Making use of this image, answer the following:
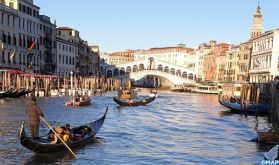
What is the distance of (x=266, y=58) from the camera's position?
37875 millimetres

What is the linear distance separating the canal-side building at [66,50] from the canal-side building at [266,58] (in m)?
20.2

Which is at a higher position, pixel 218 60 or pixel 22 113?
pixel 218 60

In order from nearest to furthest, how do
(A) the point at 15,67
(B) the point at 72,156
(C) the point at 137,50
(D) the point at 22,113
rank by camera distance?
(B) the point at 72,156, (D) the point at 22,113, (A) the point at 15,67, (C) the point at 137,50

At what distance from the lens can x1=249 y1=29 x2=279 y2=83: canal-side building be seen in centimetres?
3594

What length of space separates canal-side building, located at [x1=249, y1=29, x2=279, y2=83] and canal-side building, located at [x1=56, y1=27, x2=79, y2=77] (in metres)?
20.2

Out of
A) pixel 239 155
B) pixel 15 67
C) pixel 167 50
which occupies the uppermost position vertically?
pixel 167 50

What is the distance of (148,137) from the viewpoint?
15.3 metres

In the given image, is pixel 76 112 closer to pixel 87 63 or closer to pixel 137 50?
pixel 87 63

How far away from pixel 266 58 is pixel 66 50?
23.8 metres

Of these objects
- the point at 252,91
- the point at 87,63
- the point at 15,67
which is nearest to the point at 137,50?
the point at 87,63

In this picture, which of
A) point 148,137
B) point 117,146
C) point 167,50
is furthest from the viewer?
point 167,50

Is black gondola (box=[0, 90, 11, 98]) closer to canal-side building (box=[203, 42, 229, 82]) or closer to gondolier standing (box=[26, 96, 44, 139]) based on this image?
gondolier standing (box=[26, 96, 44, 139])

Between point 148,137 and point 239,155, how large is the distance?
3.66 metres

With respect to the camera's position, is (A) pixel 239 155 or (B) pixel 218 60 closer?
(A) pixel 239 155
